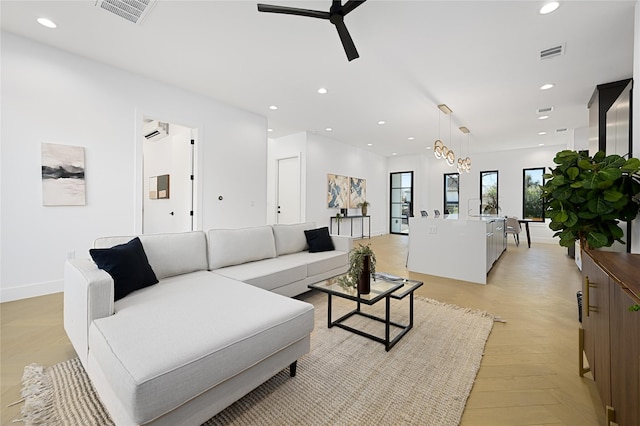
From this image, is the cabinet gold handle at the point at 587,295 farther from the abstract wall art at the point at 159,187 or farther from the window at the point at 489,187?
the window at the point at 489,187

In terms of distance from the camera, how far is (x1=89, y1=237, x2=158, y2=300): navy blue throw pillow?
183 cm

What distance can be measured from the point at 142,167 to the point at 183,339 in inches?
130

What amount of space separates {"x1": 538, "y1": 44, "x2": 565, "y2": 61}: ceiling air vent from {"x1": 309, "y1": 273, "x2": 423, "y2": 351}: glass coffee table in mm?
2977

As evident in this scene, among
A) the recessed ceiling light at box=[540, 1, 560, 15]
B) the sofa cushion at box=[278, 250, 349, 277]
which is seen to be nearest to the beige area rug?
the sofa cushion at box=[278, 250, 349, 277]

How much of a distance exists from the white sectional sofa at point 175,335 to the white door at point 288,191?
4.32 meters

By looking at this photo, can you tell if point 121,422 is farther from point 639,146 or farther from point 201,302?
point 639,146

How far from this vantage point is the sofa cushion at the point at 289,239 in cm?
340

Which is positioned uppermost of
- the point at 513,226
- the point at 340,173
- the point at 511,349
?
the point at 340,173

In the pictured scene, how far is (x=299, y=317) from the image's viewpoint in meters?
1.63

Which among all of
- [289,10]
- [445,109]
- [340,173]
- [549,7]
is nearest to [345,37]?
[289,10]

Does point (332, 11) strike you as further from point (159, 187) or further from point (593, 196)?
point (159, 187)

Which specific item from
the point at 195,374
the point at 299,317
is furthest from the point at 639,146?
the point at 195,374

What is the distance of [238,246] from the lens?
2904 mm

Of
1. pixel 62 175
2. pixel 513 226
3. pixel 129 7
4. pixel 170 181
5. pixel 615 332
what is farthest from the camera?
pixel 513 226
